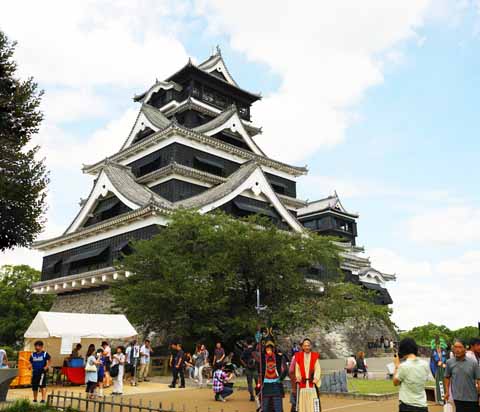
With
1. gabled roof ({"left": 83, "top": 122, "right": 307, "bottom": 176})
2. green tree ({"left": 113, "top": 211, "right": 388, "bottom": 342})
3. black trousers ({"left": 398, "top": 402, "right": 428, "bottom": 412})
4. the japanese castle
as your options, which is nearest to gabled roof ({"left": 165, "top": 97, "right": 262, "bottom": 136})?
the japanese castle

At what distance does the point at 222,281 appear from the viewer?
20.8 metres

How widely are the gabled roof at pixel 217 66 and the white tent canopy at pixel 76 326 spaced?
28.3m

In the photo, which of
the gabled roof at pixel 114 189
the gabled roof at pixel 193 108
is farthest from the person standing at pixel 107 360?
the gabled roof at pixel 193 108

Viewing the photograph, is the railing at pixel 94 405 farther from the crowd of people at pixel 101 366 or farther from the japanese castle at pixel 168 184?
the japanese castle at pixel 168 184

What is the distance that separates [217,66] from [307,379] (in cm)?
3889

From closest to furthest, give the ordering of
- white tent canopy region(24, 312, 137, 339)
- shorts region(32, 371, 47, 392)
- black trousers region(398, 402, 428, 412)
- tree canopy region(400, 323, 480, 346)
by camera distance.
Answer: black trousers region(398, 402, 428, 412), shorts region(32, 371, 47, 392), white tent canopy region(24, 312, 137, 339), tree canopy region(400, 323, 480, 346)

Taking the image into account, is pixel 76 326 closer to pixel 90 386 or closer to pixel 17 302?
pixel 90 386

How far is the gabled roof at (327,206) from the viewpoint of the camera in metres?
51.3

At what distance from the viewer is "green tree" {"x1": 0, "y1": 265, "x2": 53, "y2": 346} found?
3731 centimetres

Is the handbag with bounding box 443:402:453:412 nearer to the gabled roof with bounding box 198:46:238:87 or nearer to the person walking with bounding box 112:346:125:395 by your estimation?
the person walking with bounding box 112:346:125:395

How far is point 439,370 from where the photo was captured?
12.1 m

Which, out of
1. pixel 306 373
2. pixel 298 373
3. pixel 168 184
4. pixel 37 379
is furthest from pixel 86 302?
pixel 306 373

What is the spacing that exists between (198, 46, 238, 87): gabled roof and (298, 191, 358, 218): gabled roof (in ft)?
52.5

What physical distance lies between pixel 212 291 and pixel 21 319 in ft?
78.9
